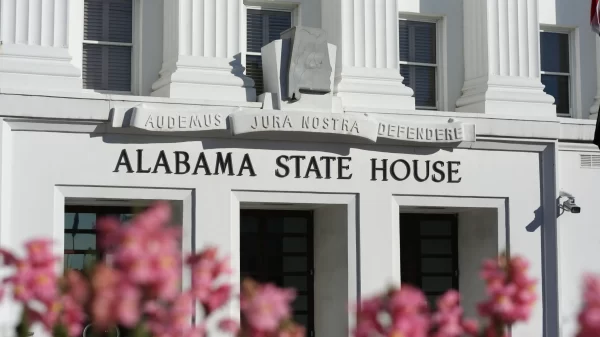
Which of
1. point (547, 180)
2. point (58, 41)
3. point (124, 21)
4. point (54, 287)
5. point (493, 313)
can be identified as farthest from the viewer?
point (547, 180)

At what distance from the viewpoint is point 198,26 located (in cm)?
1678

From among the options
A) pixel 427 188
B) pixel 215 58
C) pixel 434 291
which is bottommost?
pixel 434 291

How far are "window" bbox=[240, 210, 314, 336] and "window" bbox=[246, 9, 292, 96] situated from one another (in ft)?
6.93

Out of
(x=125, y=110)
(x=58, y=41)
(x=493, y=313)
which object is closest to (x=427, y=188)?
(x=125, y=110)

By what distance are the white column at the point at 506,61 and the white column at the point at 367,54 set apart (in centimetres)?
143

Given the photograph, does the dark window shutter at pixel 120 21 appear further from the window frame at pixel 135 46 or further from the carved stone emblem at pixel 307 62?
the carved stone emblem at pixel 307 62

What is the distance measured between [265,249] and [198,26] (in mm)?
3802

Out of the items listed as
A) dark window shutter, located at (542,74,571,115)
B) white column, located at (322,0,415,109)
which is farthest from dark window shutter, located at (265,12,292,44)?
dark window shutter, located at (542,74,571,115)

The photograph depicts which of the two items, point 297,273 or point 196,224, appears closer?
point 196,224

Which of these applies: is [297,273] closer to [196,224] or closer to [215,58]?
[196,224]

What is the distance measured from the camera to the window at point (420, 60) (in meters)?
19.0

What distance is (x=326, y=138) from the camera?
674 inches

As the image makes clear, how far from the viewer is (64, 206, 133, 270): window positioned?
671 inches

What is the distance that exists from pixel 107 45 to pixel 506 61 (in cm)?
632
